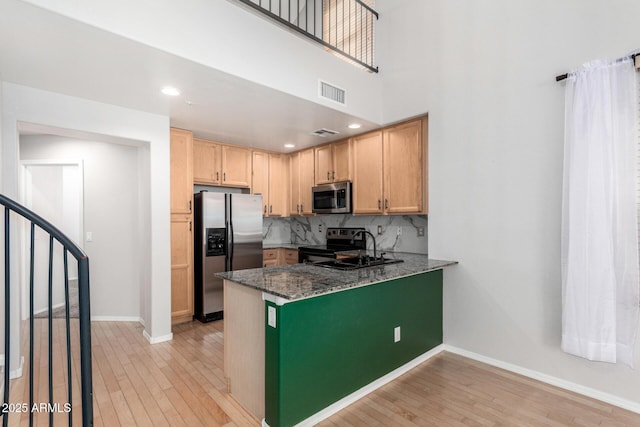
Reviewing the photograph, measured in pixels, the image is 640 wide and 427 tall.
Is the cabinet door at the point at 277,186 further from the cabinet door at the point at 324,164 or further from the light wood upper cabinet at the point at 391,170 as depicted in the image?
the light wood upper cabinet at the point at 391,170

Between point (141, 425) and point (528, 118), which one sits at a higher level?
point (528, 118)

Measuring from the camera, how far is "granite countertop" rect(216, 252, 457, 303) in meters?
2.04

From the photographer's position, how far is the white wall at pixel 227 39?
1.99 meters

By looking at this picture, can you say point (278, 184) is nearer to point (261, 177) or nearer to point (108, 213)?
point (261, 177)

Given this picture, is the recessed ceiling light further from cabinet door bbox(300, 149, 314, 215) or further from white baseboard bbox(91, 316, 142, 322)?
white baseboard bbox(91, 316, 142, 322)

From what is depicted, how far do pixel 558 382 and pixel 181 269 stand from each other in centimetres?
385

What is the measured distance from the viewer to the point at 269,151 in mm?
5191

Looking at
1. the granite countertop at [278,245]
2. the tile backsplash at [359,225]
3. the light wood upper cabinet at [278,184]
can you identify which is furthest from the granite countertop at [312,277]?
the light wood upper cabinet at [278,184]

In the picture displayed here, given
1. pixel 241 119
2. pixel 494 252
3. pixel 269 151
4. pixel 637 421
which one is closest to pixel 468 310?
pixel 494 252

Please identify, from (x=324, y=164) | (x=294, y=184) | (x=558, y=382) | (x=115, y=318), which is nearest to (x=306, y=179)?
(x=294, y=184)

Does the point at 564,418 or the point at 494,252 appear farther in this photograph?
the point at 494,252

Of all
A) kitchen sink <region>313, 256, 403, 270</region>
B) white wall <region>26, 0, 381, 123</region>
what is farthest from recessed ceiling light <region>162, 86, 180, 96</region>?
kitchen sink <region>313, 256, 403, 270</region>

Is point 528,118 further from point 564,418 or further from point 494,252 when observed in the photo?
point 564,418

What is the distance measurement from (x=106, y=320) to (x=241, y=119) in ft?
9.97
